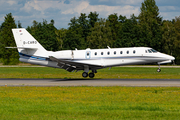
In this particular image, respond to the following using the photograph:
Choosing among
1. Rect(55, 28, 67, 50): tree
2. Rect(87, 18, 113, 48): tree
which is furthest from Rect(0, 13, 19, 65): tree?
Rect(87, 18, 113, 48): tree

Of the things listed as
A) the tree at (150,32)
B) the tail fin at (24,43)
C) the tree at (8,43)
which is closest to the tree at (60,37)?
the tree at (8,43)

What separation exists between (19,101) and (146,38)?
80154 millimetres

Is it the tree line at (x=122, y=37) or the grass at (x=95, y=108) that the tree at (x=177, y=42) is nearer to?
the tree line at (x=122, y=37)

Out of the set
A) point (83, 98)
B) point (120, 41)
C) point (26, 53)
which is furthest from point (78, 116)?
point (120, 41)

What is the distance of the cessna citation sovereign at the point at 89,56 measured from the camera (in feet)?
102

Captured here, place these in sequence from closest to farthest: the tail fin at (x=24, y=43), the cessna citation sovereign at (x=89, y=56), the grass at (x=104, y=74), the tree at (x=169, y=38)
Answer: the cessna citation sovereign at (x=89, y=56), the tail fin at (x=24, y=43), the grass at (x=104, y=74), the tree at (x=169, y=38)

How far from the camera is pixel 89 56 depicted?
32.1 metres

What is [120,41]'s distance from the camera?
3580 inches

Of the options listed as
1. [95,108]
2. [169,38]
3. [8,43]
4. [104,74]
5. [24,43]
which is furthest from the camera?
[8,43]

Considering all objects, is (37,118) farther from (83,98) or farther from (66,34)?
(66,34)

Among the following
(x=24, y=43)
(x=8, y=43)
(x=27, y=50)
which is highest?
(x=8, y=43)

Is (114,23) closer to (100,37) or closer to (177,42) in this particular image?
(100,37)

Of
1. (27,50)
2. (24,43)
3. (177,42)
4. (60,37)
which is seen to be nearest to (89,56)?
(27,50)

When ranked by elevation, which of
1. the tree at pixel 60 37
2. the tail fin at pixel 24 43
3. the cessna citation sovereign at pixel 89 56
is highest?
the tree at pixel 60 37
